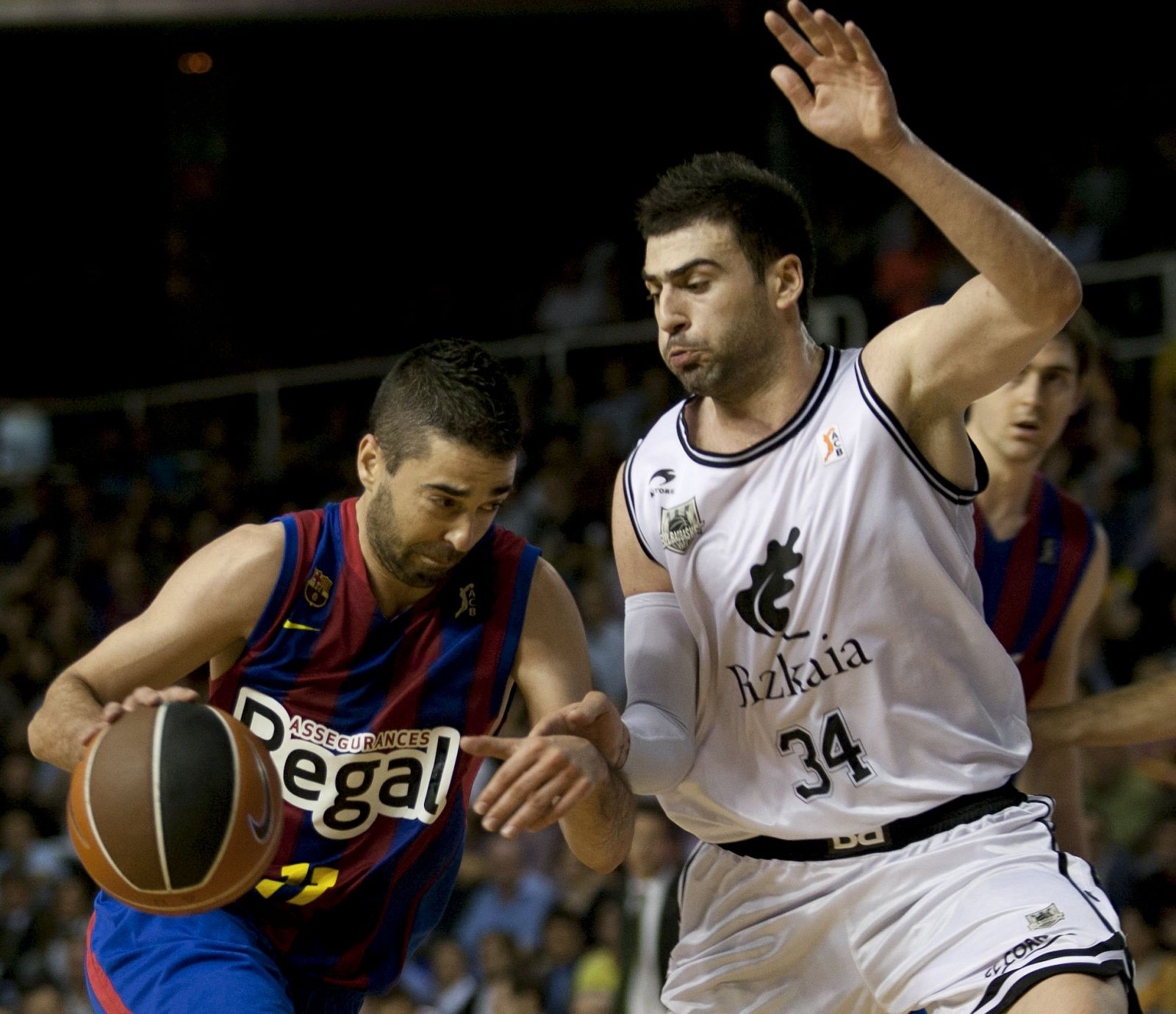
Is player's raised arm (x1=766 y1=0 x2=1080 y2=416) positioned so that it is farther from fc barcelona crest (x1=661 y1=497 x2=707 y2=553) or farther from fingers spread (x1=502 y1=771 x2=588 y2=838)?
fingers spread (x1=502 y1=771 x2=588 y2=838)

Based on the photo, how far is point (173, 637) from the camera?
144 inches

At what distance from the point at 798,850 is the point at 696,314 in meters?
1.30

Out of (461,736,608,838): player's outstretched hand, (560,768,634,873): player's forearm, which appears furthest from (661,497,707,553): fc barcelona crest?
(461,736,608,838): player's outstretched hand

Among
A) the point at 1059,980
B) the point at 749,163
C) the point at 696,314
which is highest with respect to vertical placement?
the point at 749,163

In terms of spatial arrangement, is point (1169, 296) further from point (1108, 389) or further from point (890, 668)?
point (890, 668)

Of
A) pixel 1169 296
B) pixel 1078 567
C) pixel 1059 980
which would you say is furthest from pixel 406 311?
pixel 1059 980

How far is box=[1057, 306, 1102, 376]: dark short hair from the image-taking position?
184 inches

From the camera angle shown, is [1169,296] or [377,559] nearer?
[377,559]

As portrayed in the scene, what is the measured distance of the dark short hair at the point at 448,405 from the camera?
3.69m

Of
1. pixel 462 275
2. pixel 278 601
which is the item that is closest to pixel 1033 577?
pixel 278 601

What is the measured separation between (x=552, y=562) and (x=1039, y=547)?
17.2ft

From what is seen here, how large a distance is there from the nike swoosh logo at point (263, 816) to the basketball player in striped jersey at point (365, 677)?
1.32 feet

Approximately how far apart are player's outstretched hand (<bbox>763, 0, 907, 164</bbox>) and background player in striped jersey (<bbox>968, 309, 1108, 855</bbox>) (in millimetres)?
1478

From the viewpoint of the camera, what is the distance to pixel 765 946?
3.89m
